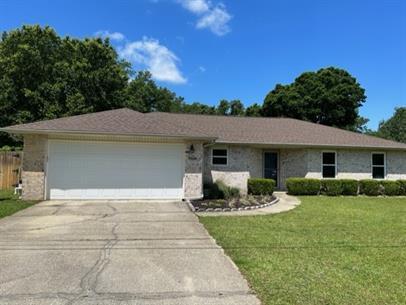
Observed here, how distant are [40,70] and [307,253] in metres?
30.9

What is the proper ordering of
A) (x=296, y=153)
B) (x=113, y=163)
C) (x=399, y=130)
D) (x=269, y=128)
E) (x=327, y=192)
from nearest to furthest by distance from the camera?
(x=113, y=163) → (x=327, y=192) → (x=296, y=153) → (x=269, y=128) → (x=399, y=130)

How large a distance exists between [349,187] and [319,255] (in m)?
12.0

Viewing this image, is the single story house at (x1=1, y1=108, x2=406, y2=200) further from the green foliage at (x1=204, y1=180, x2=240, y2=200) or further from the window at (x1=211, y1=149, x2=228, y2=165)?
the window at (x1=211, y1=149, x2=228, y2=165)

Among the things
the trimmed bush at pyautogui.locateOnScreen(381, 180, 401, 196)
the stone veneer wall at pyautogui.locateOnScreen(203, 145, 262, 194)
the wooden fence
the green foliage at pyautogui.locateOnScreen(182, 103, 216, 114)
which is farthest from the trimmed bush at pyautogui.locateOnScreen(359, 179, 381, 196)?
the green foliage at pyautogui.locateOnScreen(182, 103, 216, 114)

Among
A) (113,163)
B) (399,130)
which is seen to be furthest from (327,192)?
(399,130)

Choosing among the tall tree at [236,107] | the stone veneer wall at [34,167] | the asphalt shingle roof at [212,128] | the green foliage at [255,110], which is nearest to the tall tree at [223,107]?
the tall tree at [236,107]

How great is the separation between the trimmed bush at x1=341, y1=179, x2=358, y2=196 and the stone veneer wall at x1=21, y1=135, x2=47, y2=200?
13236mm

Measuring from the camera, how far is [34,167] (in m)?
12.4

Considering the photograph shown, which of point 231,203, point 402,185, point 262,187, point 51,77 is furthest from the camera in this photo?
point 51,77

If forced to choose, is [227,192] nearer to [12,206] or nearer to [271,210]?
[271,210]

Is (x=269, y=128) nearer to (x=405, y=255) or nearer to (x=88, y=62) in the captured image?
(x=405, y=255)

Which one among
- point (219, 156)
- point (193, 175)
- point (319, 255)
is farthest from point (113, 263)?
point (219, 156)

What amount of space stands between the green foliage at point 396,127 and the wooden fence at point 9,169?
203 ft

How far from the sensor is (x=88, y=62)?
3225 centimetres
